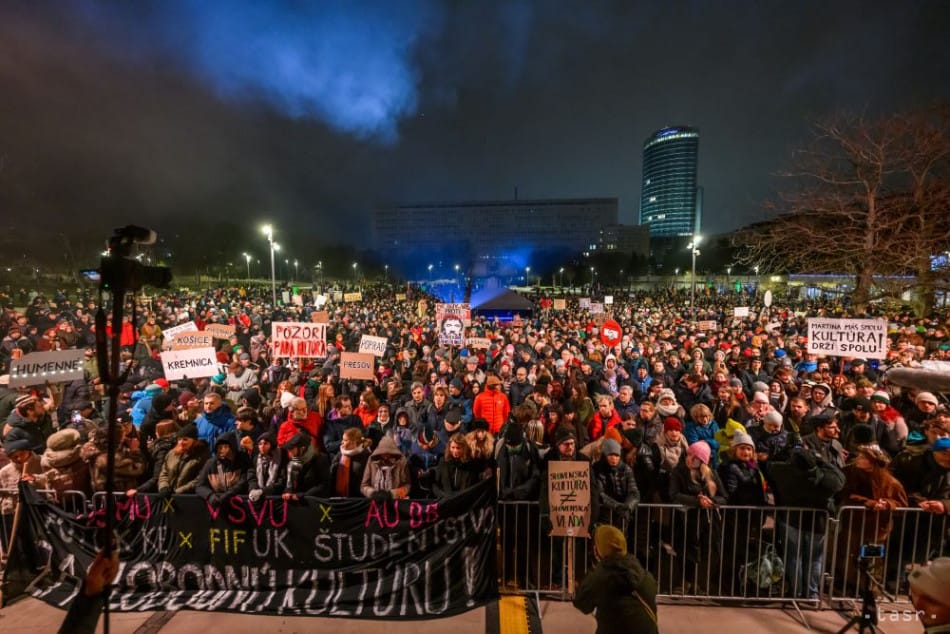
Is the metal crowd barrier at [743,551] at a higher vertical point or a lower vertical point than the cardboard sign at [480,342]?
lower

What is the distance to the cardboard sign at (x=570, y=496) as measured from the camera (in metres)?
4.19

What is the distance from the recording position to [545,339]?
15.5 metres

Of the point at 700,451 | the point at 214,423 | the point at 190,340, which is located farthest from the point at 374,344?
the point at 700,451

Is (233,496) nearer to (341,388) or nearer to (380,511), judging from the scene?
(380,511)

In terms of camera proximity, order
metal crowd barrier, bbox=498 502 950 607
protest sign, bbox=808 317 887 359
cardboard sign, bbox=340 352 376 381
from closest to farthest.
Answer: metal crowd barrier, bbox=498 502 950 607
protest sign, bbox=808 317 887 359
cardboard sign, bbox=340 352 376 381

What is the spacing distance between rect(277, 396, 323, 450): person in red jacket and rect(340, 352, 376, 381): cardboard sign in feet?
6.28

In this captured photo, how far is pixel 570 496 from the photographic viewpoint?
421 cm

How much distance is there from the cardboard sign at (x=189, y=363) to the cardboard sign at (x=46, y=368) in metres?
1.24

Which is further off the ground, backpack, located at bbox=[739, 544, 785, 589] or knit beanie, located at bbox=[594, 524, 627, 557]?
knit beanie, located at bbox=[594, 524, 627, 557]

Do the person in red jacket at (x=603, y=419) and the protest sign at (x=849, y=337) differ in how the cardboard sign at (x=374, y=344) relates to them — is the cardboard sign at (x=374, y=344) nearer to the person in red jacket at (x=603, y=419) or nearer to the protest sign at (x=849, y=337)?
the person in red jacket at (x=603, y=419)

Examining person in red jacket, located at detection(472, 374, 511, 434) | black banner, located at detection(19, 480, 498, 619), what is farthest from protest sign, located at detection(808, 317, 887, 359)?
black banner, located at detection(19, 480, 498, 619)

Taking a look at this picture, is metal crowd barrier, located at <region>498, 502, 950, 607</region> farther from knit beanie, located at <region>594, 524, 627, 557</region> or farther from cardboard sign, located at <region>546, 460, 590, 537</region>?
knit beanie, located at <region>594, 524, 627, 557</region>

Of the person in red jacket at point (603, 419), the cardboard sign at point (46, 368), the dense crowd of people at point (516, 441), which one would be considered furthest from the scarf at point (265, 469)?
the cardboard sign at point (46, 368)

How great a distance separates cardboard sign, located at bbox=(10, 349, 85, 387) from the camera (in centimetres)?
706
